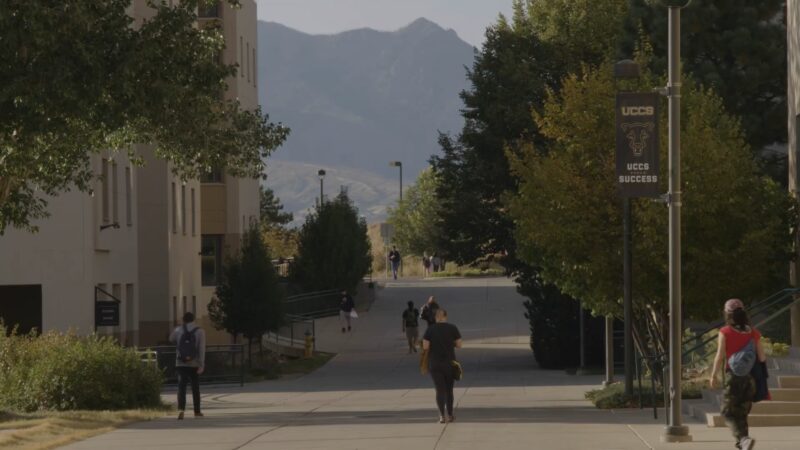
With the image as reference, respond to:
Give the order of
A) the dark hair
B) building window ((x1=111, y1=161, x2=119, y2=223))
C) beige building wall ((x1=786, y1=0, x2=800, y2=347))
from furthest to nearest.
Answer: building window ((x1=111, y1=161, x2=119, y2=223)) → beige building wall ((x1=786, y1=0, x2=800, y2=347)) → the dark hair

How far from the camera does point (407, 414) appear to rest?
95.1 ft

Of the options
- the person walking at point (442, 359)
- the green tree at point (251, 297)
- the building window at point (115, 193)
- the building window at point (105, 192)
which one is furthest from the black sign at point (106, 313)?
the person walking at point (442, 359)

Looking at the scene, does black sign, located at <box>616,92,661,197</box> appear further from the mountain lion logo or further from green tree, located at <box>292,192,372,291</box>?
green tree, located at <box>292,192,372,291</box>

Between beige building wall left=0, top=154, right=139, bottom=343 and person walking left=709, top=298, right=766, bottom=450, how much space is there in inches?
1021

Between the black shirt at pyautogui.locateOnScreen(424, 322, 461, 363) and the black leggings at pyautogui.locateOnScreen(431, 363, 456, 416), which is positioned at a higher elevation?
the black shirt at pyautogui.locateOnScreen(424, 322, 461, 363)

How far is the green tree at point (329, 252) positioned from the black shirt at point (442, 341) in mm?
47781

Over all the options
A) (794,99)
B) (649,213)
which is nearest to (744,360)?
(649,213)

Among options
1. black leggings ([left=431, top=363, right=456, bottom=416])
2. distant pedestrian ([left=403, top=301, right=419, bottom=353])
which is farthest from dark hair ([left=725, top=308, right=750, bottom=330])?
distant pedestrian ([left=403, top=301, right=419, bottom=353])

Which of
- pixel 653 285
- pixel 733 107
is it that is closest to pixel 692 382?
pixel 653 285

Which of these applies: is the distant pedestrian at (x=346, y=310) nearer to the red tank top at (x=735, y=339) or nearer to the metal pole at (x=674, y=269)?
the metal pole at (x=674, y=269)

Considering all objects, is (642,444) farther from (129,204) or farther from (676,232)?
(129,204)

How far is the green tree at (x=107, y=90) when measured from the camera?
78.0 ft

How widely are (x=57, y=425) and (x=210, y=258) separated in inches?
1760

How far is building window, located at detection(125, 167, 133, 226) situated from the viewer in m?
52.2
